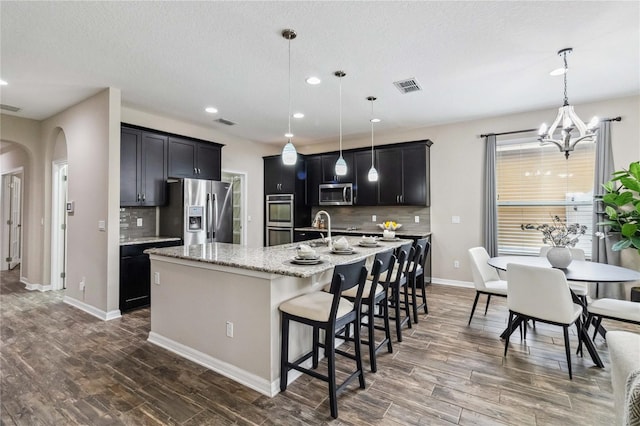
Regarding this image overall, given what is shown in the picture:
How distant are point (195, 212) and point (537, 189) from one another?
17.3 feet

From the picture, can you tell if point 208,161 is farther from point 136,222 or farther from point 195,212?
point 136,222

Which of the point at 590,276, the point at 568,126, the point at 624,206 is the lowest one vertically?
the point at 590,276

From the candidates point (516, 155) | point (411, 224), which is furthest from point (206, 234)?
point (516, 155)

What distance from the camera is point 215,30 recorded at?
8.25ft

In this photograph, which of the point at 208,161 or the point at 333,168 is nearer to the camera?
the point at 208,161

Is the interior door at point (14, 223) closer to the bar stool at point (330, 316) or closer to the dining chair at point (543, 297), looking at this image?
the bar stool at point (330, 316)

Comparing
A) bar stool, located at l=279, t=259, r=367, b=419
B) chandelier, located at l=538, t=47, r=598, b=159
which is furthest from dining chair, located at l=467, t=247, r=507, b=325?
bar stool, located at l=279, t=259, r=367, b=419

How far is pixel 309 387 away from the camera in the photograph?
2.27 meters

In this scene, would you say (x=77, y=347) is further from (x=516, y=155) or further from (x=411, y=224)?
(x=516, y=155)

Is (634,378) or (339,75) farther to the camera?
(339,75)

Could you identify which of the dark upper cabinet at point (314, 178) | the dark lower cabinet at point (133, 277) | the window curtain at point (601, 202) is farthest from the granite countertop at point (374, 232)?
the dark lower cabinet at point (133, 277)

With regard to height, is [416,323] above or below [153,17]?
below

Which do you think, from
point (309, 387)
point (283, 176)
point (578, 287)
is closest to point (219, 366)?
point (309, 387)

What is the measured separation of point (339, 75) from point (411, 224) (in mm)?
3336
